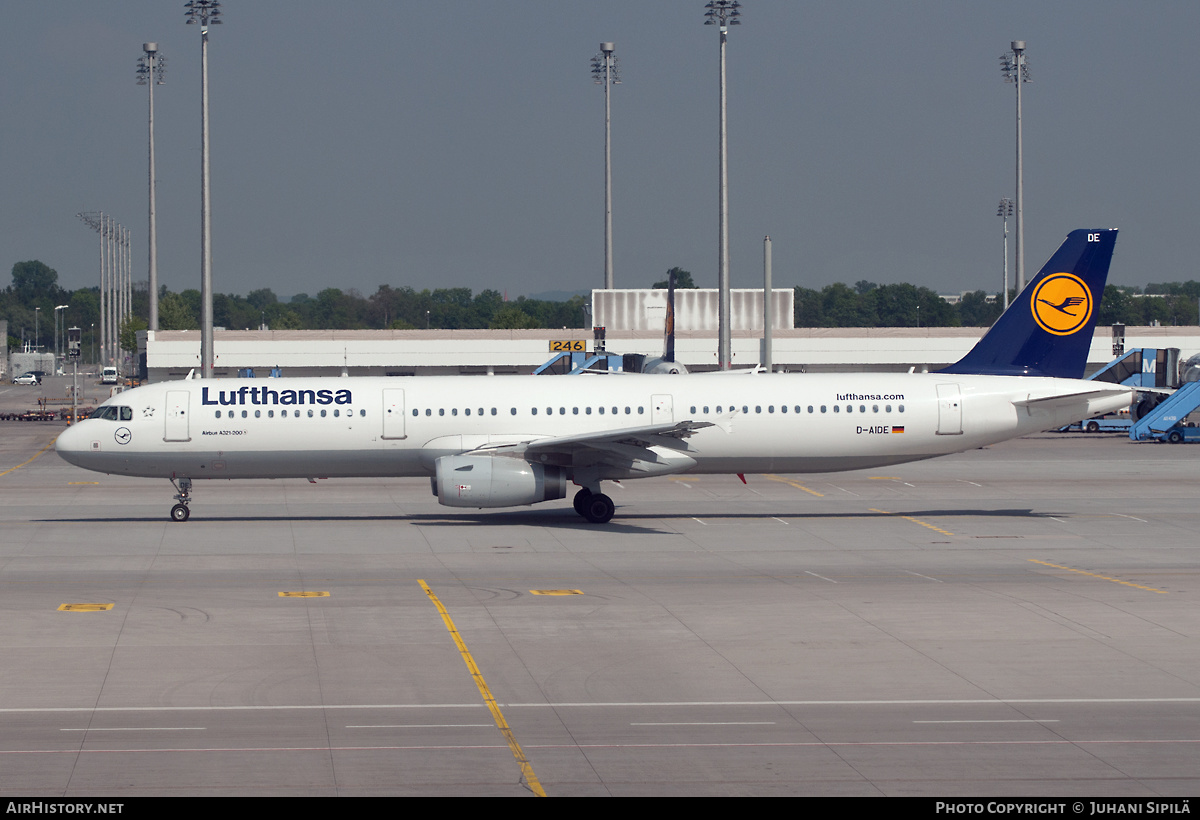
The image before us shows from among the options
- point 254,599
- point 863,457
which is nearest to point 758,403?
point 863,457

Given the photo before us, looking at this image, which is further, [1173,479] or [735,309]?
[735,309]

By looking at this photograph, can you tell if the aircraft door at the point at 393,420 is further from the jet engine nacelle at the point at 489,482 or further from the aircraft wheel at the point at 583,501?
the aircraft wheel at the point at 583,501

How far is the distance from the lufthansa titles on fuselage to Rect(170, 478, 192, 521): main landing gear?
2468 millimetres

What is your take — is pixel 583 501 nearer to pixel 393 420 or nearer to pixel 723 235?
pixel 393 420

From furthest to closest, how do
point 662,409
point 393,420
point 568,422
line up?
point 662,409
point 568,422
point 393,420

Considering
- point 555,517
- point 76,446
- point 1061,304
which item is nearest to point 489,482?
point 555,517

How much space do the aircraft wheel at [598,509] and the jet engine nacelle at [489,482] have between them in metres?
1.56

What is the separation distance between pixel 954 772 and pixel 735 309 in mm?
117069

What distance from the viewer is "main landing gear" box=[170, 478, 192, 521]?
116ft

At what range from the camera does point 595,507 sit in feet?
114

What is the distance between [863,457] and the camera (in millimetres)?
36094

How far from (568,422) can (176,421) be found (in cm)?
1075

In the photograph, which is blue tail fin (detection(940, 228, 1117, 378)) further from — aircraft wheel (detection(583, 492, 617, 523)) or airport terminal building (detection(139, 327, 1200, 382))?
airport terminal building (detection(139, 327, 1200, 382))

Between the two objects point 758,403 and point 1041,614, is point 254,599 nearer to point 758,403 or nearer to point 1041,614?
point 1041,614
